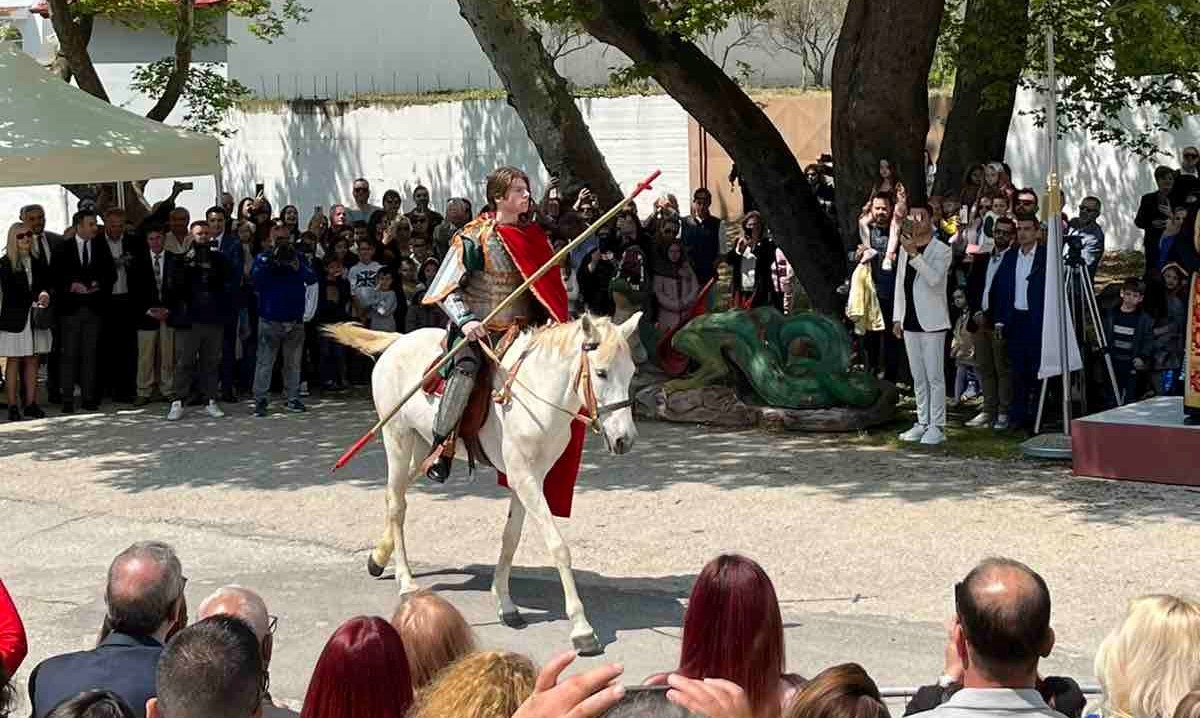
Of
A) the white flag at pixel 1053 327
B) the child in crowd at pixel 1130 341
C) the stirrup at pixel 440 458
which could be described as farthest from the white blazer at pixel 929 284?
the stirrup at pixel 440 458

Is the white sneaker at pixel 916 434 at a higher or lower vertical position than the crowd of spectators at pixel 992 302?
lower

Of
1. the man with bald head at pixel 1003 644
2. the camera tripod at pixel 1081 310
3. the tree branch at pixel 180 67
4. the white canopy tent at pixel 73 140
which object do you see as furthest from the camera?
the tree branch at pixel 180 67

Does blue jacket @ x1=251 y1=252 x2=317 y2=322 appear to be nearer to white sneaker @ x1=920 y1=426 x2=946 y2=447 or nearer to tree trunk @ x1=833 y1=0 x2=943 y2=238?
tree trunk @ x1=833 y1=0 x2=943 y2=238

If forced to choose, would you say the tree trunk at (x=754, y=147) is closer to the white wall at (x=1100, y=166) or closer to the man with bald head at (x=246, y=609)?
the white wall at (x=1100, y=166)

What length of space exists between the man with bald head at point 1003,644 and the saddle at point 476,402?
17.8 feet

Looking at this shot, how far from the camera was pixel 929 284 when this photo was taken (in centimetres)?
1391

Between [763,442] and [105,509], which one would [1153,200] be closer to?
[763,442]

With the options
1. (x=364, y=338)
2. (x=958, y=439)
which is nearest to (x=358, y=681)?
(x=364, y=338)

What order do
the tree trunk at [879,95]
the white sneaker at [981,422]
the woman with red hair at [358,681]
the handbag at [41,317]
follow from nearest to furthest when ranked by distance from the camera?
the woman with red hair at [358,681], the white sneaker at [981,422], the tree trunk at [879,95], the handbag at [41,317]

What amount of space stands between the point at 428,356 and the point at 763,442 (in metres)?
4.65

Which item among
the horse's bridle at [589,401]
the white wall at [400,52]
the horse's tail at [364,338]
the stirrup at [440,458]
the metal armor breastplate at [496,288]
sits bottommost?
the stirrup at [440,458]

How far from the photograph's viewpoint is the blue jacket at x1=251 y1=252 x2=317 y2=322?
16.3 meters

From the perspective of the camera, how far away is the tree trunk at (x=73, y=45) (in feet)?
68.9

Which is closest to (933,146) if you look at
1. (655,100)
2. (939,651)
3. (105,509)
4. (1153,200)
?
(655,100)
